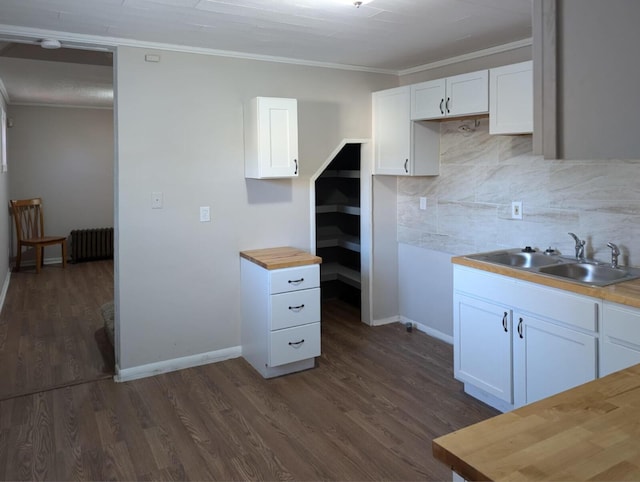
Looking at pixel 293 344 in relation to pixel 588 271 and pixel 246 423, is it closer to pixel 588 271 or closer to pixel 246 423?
pixel 246 423

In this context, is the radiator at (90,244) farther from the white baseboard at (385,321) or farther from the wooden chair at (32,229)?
the white baseboard at (385,321)

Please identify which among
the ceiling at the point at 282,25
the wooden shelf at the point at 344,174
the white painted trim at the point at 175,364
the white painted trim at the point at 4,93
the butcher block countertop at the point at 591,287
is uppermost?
the white painted trim at the point at 4,93

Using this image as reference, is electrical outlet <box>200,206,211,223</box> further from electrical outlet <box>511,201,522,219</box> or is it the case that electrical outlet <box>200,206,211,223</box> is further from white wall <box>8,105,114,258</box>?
white wall <box>8,105,114,258</box>

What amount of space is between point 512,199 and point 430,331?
1.46 metres

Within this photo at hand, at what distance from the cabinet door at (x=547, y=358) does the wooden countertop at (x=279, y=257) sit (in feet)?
4.92

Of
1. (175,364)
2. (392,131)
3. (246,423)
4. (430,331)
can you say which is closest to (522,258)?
(430,331)

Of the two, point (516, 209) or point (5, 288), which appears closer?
point (516, 209)

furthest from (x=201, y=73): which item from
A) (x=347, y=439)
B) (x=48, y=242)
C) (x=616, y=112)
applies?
(x=48, y=242)

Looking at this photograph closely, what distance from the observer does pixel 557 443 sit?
1.15 m

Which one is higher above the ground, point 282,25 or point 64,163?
point 282,25

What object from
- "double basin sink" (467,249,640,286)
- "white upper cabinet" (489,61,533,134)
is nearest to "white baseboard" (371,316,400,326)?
"double basin sink" (467,249,640,286)

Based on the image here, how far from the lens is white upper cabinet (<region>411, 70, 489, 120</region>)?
11.8ft

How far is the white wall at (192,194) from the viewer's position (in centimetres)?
369

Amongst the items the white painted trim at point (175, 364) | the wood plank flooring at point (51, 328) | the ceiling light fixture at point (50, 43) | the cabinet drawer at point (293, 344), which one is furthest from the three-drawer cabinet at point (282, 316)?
the ceiling light fixture at point (50, 43)
